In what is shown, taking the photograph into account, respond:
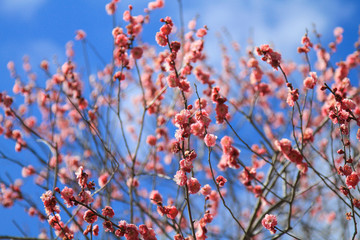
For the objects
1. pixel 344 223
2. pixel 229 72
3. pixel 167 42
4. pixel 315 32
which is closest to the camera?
pixel 167 42

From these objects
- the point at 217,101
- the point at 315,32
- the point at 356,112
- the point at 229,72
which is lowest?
the point at 217,101

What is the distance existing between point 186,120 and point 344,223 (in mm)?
4172

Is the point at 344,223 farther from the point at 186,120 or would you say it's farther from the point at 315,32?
the point at 186,120

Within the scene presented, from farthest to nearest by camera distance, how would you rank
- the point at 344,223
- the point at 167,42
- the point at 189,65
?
the point at 344,223, the point at 189,65, the point at 167,42

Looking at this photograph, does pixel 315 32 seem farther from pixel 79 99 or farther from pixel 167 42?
pixel 79 99

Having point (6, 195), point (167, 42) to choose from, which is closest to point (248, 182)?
point (167, 42)

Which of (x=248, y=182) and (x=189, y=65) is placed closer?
(x=248, y=182)

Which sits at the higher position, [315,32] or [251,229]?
[315,32]

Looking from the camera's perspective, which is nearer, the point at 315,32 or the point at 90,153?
the point at 315,32

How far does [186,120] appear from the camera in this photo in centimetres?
257

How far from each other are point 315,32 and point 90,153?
13.3 ft

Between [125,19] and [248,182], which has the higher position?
[125,19]

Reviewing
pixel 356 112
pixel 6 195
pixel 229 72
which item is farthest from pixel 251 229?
pixel 229 72

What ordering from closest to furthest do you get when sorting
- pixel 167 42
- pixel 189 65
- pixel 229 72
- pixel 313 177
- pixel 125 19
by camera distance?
pixel 167 42 → pixel 189 65 → pixel 125 19 → pixel 313 177 → pixel 229 72
